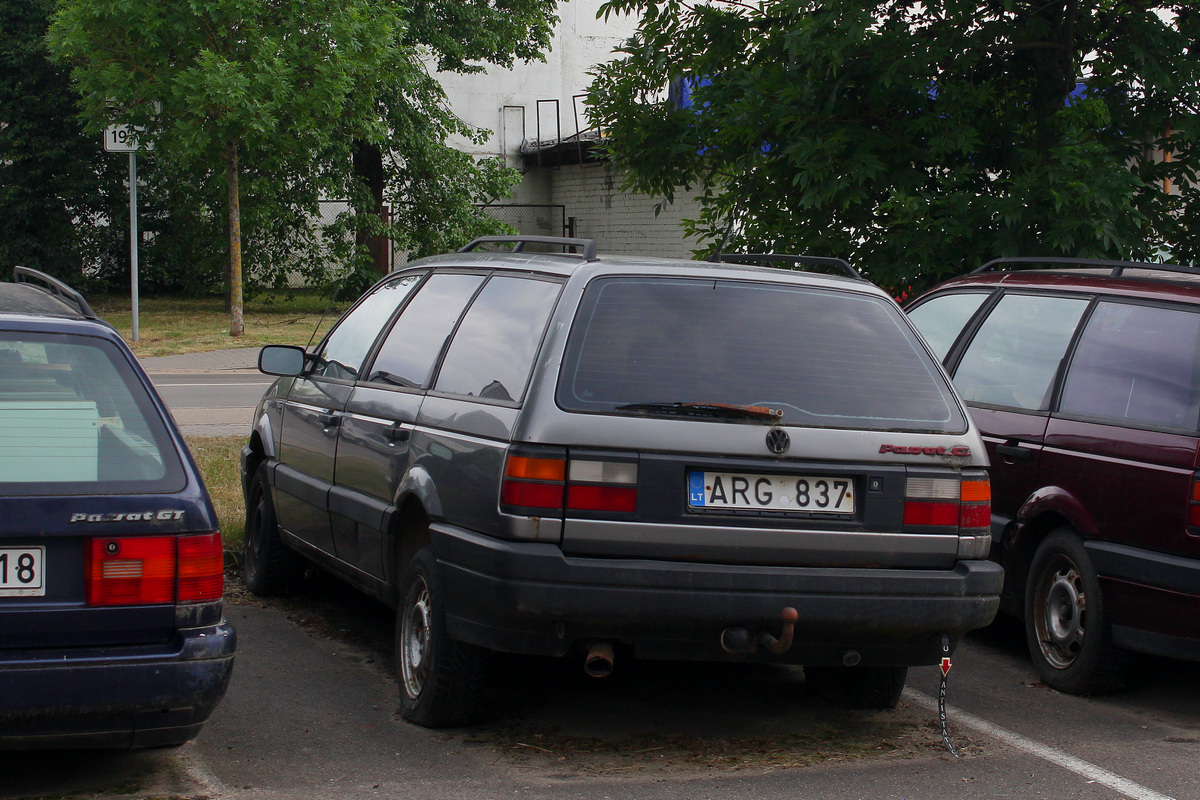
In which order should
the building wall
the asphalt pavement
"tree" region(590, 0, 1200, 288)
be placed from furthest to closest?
1. the building wall
2. the asphalt pavement
3. "tree" region(590, 0, 1200, 288)

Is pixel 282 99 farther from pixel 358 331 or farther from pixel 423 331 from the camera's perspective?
pixel 423 331

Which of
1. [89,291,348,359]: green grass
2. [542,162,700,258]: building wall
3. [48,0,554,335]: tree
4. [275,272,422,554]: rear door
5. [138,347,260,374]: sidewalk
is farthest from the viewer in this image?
[542,162,700,258]: building wall

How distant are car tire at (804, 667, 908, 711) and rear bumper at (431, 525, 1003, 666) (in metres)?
0.58

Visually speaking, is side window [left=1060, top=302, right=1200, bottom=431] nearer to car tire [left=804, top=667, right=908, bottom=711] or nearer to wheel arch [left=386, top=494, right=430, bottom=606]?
car tire [left=804, top=667, right=908, bottom=711]

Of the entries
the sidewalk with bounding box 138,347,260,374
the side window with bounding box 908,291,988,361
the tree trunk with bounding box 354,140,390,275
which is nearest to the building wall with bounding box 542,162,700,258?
the tree trunk with bounding box 354,140,390,275

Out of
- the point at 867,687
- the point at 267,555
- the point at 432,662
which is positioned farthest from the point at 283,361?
the point at 867,687

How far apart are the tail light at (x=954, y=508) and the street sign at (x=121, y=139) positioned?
18.5 metres

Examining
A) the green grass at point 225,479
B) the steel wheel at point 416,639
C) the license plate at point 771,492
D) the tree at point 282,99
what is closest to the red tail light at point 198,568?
the steel wheel at point 416,639

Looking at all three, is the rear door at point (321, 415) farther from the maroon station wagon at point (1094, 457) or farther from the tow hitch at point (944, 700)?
the maroon station wagon at point (1094, 457)

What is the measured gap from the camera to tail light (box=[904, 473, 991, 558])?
14.1 ft

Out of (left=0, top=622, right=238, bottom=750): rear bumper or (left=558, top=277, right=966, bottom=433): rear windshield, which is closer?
(left=0, top=622, right=238, bottom=750): rear bumper

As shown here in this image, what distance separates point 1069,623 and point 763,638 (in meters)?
1.91

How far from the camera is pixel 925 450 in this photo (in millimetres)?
4344

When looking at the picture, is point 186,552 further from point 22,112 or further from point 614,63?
point 22,112
